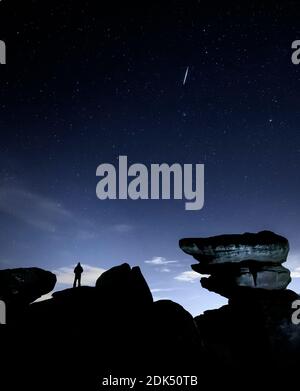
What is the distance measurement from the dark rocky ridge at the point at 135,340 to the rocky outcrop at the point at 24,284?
0.39 m

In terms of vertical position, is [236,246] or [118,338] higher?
[236,246]

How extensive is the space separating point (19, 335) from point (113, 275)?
5523mm

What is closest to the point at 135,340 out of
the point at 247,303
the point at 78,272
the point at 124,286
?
the point at 124,286

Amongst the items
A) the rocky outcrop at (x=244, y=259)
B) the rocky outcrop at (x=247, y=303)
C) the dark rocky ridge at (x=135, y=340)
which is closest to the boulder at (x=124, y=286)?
the dark rocky ridge at (x=135, y=340)

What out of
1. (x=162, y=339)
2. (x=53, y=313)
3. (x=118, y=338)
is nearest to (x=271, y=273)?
(x=162, y=339)

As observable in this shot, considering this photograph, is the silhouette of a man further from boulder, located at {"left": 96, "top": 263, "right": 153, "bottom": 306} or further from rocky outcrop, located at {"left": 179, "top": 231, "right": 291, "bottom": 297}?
rocky outcrop, located at {"left": 179, "top": 231, "right": 291, "bottom": 297}

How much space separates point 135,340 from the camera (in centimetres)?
1739

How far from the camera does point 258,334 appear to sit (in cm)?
2242

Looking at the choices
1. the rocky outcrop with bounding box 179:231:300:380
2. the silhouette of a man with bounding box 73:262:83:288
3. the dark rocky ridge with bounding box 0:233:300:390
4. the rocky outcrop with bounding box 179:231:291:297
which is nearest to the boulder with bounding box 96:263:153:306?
the dark rocky ridge with bounding box 0:233:300:390

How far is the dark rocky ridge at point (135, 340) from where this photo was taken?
619 inches

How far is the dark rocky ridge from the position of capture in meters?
15.7

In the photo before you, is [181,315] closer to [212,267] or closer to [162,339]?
[162,339]

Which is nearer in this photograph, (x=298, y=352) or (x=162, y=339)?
(x=162, y=339)
